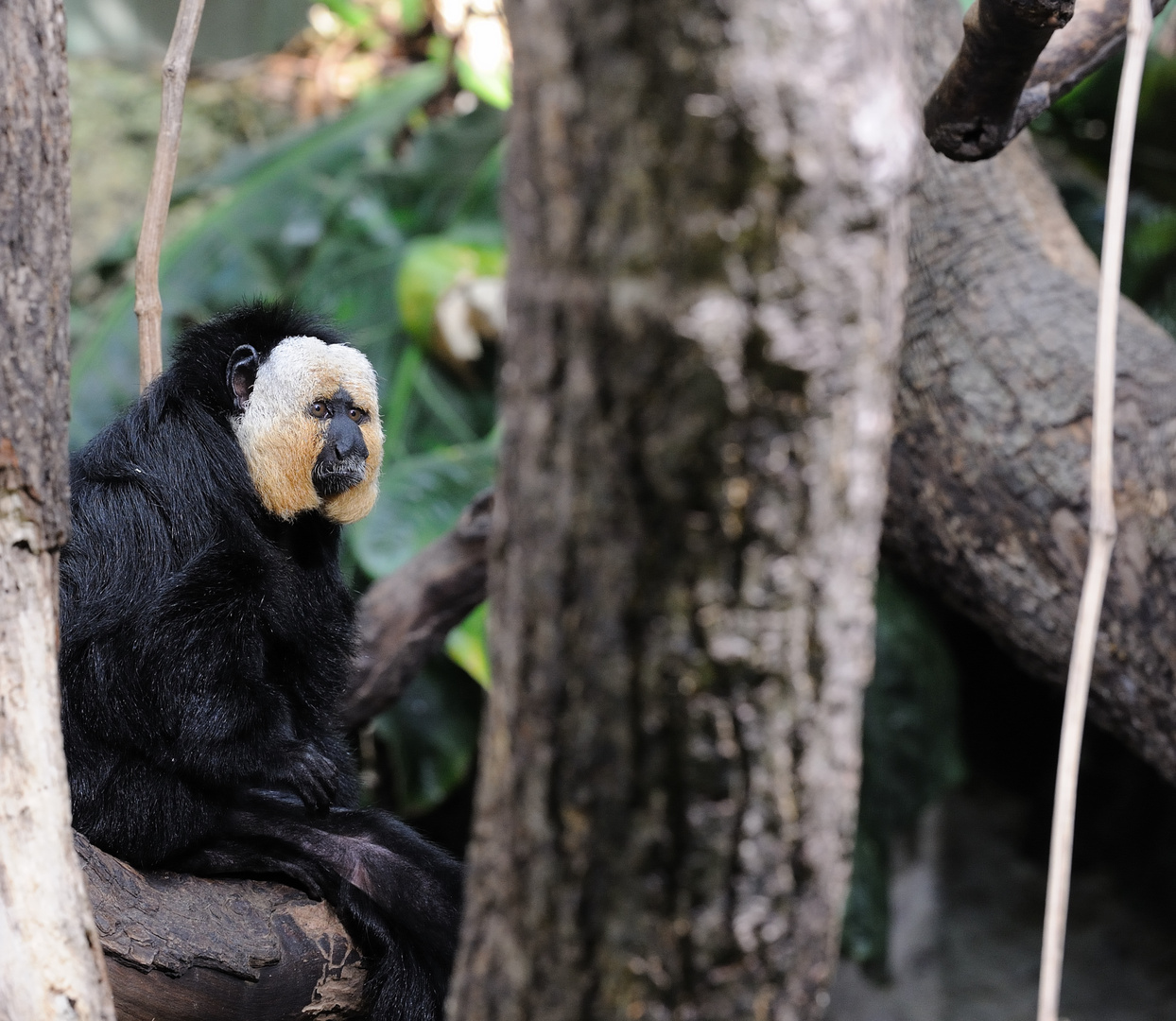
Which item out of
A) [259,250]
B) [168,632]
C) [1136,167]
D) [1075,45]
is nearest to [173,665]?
[168,632]

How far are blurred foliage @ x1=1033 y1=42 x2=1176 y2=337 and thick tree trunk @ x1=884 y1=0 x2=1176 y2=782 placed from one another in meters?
1.46

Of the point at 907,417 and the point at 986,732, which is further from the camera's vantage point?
the point at 986,732

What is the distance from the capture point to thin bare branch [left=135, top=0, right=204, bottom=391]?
188 cm

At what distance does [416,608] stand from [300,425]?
0.71 metres

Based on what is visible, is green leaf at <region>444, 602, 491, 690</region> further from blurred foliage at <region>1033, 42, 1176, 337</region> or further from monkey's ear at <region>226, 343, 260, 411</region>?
blurred foliage at <region>1033, 42, 1176, 337</region>

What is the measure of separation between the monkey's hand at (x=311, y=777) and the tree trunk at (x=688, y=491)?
1.28 metres

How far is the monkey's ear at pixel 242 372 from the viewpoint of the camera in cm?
232

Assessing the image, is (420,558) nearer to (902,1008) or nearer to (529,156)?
(529,156)

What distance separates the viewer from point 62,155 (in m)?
1.34

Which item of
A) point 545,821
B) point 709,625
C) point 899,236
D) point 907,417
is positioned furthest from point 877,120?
point 907,417

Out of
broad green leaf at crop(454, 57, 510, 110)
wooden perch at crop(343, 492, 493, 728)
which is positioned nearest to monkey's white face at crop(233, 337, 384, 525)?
wooden perch at crop(343, 492, 493, 728)

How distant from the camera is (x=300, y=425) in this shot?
229cm

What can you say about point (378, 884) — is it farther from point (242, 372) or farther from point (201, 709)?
point (242, 372)

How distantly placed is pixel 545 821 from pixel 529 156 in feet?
1.44
